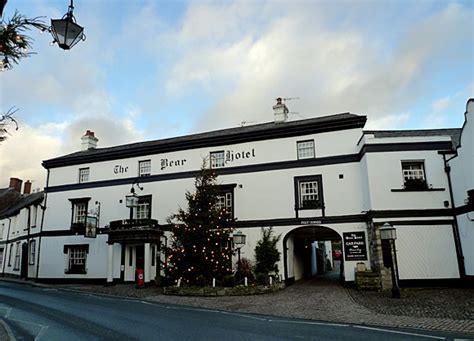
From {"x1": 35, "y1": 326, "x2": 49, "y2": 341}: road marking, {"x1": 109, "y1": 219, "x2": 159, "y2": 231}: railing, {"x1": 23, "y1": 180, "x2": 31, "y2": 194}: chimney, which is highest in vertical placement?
{"x1": 23, "y1": 180, "x2": 31, "y2": 194}: chimney

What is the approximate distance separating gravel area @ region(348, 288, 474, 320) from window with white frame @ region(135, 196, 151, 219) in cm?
1314

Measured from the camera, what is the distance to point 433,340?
7355mm

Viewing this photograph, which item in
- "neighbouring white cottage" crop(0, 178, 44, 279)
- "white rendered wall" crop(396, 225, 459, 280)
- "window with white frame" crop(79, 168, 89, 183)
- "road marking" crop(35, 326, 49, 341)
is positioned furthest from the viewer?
"neighbouring white cottage" crop(0, 178, 44, 279)

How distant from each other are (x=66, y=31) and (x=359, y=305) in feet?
39.6

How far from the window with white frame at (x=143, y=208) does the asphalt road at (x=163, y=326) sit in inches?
400

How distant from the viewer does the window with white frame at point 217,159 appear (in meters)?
21.7

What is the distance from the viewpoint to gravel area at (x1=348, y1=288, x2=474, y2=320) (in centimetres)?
1035

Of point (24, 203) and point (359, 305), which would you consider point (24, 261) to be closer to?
point (24, 203)

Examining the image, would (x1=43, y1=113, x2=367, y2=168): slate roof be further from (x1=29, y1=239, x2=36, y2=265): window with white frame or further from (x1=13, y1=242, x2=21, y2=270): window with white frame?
(x1=13, y1=242, x2=21, y2=270): window with white frame

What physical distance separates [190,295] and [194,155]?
9.09 metres

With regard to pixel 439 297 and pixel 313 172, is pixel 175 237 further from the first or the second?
pixel 439 297

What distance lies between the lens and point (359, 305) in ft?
40.4

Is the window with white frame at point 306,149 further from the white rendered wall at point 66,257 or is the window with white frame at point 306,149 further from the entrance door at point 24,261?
the entrance door at point 24,261

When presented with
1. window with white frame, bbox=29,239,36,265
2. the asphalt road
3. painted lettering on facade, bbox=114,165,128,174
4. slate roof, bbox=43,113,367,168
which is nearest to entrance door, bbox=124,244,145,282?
painted lettering on facade, bbox=114,165,128,174
